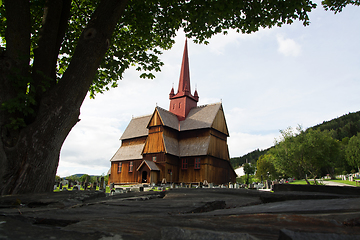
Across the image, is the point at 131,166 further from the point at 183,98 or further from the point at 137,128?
the point at 183,98

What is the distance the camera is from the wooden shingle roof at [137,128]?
41.7m

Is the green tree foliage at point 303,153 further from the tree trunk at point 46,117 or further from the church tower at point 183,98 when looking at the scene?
the tree trunk at point 46,117

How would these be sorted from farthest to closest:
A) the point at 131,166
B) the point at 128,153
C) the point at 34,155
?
1. the point at 128,153
2. the point at 131,166
3. the point at 34,155

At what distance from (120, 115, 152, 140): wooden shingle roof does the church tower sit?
208 inches

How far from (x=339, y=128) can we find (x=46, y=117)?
5738 inches

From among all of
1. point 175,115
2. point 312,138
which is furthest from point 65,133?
point 312,138

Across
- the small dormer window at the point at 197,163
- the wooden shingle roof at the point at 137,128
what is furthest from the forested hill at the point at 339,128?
the small dormer window at the point at 197,163

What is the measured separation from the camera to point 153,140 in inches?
1448

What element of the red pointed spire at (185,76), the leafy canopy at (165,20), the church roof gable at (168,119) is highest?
the red pointed spire at (185,76)

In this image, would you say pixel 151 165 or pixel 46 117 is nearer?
pixel 46 117

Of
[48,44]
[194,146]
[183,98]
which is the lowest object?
[48,44]

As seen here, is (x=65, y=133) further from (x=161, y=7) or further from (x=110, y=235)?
(x=161, y=7)

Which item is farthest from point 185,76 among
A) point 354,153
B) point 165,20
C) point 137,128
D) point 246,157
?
point 246,157

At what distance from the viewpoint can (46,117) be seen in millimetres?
6102
